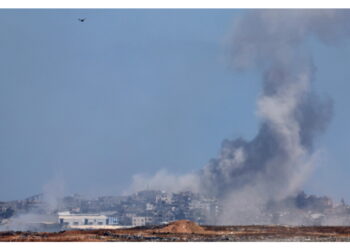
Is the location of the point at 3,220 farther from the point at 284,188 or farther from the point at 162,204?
the point at 284,188

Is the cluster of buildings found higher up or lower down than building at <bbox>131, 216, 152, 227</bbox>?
higher up

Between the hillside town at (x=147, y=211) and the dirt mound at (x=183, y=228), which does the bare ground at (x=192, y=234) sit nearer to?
the dirt mound at (x=183, y=228)

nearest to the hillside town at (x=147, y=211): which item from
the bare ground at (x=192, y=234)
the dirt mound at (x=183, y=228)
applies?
the bare ground at (x=192, y=234)

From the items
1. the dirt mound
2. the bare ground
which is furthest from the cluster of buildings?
the dirt mound

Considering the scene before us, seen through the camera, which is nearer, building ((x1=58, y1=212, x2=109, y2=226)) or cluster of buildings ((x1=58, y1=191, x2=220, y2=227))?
building ((x1=58, y1=212, x2=109, y2=226))

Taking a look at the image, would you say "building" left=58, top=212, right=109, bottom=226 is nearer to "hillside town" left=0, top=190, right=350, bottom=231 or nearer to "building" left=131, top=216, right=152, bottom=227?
"hillside town" left=0, top=190, right=350, bottom=231

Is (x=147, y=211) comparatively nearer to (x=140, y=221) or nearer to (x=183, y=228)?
(x=140, y=221)
